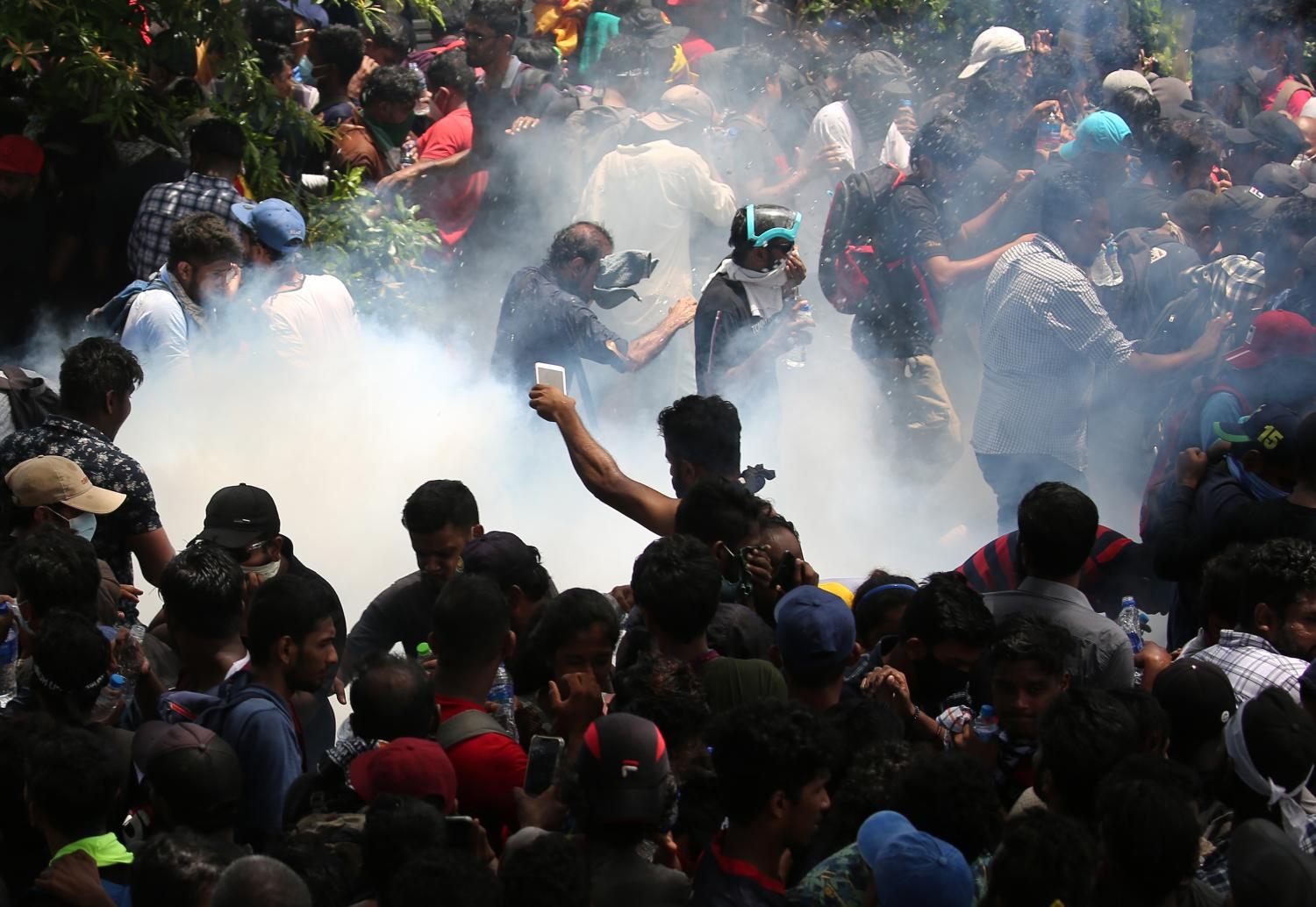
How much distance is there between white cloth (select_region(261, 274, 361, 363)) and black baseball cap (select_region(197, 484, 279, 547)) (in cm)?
205

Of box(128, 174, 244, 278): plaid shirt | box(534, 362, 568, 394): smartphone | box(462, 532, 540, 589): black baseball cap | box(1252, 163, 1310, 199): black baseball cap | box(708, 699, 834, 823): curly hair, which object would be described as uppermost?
box(1252, 163, 1310, 199): black baseball cap

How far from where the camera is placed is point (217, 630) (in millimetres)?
3990

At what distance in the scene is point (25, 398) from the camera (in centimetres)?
557

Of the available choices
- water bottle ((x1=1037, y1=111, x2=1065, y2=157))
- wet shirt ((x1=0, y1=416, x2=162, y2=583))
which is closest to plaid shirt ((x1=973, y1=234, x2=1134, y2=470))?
water bottle ((x1=1037, y1=111, x2=1065, y2=157))

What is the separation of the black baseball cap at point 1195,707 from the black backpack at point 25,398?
400 centimetres

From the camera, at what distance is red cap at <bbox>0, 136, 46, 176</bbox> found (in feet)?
22.9

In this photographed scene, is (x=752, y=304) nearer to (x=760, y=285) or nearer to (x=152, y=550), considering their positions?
(x=760, y=285)

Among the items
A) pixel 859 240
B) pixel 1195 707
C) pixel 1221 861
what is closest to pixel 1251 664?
pixel 1195 707

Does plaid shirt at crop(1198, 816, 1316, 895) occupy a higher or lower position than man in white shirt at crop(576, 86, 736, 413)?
lower

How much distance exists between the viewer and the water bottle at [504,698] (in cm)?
389

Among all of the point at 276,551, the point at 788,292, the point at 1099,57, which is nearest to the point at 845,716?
the point at 276,551

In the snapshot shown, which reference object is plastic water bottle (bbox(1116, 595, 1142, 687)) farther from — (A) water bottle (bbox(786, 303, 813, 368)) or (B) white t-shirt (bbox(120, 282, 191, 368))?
(B) white t-shirt (bbox(120, 282, 191, 368))

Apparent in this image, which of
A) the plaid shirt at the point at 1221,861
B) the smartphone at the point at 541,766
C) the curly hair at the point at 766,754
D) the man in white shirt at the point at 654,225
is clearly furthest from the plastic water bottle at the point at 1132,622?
the man in white shirt at the point at 654,225

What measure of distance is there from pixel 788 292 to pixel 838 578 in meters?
1.50
